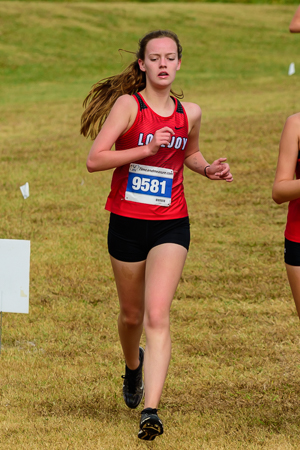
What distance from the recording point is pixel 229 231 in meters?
8.99

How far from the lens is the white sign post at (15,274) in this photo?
4.93 m

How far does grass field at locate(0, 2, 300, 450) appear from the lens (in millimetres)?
4156

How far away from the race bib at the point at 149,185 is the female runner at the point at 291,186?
0.62 m

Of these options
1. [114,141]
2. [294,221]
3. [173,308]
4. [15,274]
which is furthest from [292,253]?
[173,308]

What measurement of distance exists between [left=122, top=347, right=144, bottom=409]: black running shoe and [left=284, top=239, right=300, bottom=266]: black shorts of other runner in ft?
4.35

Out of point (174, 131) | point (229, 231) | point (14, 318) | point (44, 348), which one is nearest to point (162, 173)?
point (174, 131)

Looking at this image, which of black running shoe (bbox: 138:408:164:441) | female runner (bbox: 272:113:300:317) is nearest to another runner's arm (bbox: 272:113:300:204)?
female runner (bbox: 272:113:300:317)

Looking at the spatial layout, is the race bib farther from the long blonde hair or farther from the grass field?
the grass field

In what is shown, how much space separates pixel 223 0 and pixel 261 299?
52109 mm

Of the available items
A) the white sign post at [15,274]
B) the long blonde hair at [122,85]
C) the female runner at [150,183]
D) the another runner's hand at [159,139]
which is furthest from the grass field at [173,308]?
the another runner's hand at [159,139]

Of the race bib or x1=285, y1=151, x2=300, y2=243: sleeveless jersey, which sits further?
the race bib

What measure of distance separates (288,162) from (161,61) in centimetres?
94

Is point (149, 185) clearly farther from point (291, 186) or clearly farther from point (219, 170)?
point (291, 186)

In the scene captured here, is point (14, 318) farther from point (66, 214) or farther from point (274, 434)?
point (66, 214)
